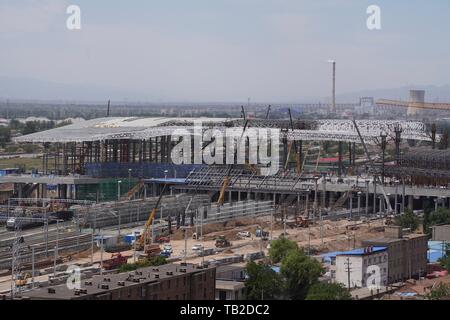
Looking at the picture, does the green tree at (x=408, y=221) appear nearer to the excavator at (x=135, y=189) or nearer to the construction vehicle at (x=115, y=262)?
the construction vehicle at (x=115, y=262)

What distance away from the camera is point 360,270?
15.6 m

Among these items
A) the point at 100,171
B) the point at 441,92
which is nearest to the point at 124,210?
the point at 100,171

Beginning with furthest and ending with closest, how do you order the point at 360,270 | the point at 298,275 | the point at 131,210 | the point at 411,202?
the point at 411,202 → the point at 131,210 → the point at 360,270 → the point at 298,275

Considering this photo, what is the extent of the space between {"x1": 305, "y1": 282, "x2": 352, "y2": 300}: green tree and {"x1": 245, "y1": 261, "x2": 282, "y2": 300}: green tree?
0.41m

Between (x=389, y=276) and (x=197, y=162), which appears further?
(x=197, y=162)

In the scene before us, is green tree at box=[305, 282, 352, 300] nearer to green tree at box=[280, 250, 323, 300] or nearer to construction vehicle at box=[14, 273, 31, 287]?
green tree at box=[280, 250, 323, 300]

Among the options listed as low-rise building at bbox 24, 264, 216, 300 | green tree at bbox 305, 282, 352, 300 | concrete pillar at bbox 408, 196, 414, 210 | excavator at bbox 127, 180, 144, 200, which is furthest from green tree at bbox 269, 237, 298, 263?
excavator at bbox 127, 180, 144, 200

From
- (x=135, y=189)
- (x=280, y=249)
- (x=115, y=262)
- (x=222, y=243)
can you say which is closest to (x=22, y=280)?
(x=115, y=262)

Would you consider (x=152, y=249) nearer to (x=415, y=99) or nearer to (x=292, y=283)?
(x=292, y=283)

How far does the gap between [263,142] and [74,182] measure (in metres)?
5.84

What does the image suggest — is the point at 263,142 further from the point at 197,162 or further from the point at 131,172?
the point at 131,172

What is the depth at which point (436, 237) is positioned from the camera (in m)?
20.3

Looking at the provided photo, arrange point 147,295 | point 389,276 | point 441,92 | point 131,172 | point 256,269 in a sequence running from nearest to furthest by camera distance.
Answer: point 147,295 → point 256,269 → point 389,276 → point 131,172 → point 441,92

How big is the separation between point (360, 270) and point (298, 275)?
1.62 meters
